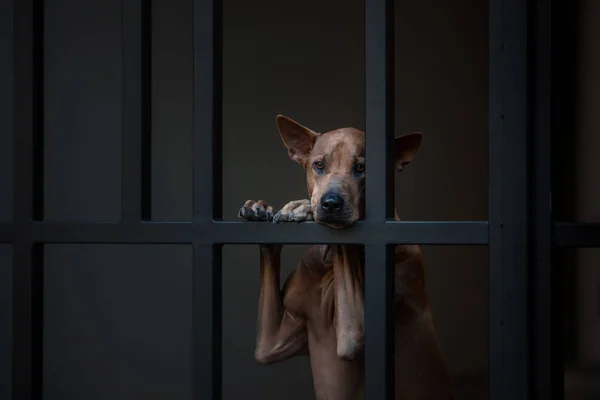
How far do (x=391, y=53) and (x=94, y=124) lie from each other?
8.69ft

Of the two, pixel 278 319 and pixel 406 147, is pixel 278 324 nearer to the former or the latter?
pixel 278 319

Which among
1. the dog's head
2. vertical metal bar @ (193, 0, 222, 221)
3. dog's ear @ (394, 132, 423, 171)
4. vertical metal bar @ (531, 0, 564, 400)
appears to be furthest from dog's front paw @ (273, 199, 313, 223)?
vertical metal bar @ (531, 0, 564, 400)

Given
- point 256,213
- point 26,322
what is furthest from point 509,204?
point 26,322

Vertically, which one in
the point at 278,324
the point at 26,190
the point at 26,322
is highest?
the point at 26,190

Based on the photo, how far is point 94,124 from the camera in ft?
13.7

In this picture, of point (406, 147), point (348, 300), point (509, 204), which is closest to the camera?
point (509, 204)

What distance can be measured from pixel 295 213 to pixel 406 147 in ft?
2.12

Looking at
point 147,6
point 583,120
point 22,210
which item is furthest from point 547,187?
point 583,120

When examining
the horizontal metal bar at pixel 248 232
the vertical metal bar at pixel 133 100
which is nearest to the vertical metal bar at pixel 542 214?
the horizontal metal bar at pixel 248 232

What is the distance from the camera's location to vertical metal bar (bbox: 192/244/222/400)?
6.28 ft

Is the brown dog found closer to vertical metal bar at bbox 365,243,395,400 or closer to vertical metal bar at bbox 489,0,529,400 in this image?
vertical metal bar at bbox 365,243,395,400

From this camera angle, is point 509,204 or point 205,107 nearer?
point 509,204

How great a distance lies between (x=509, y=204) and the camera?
1743 millimetres

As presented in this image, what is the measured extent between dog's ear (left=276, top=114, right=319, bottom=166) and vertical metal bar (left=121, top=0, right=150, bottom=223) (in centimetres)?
69
